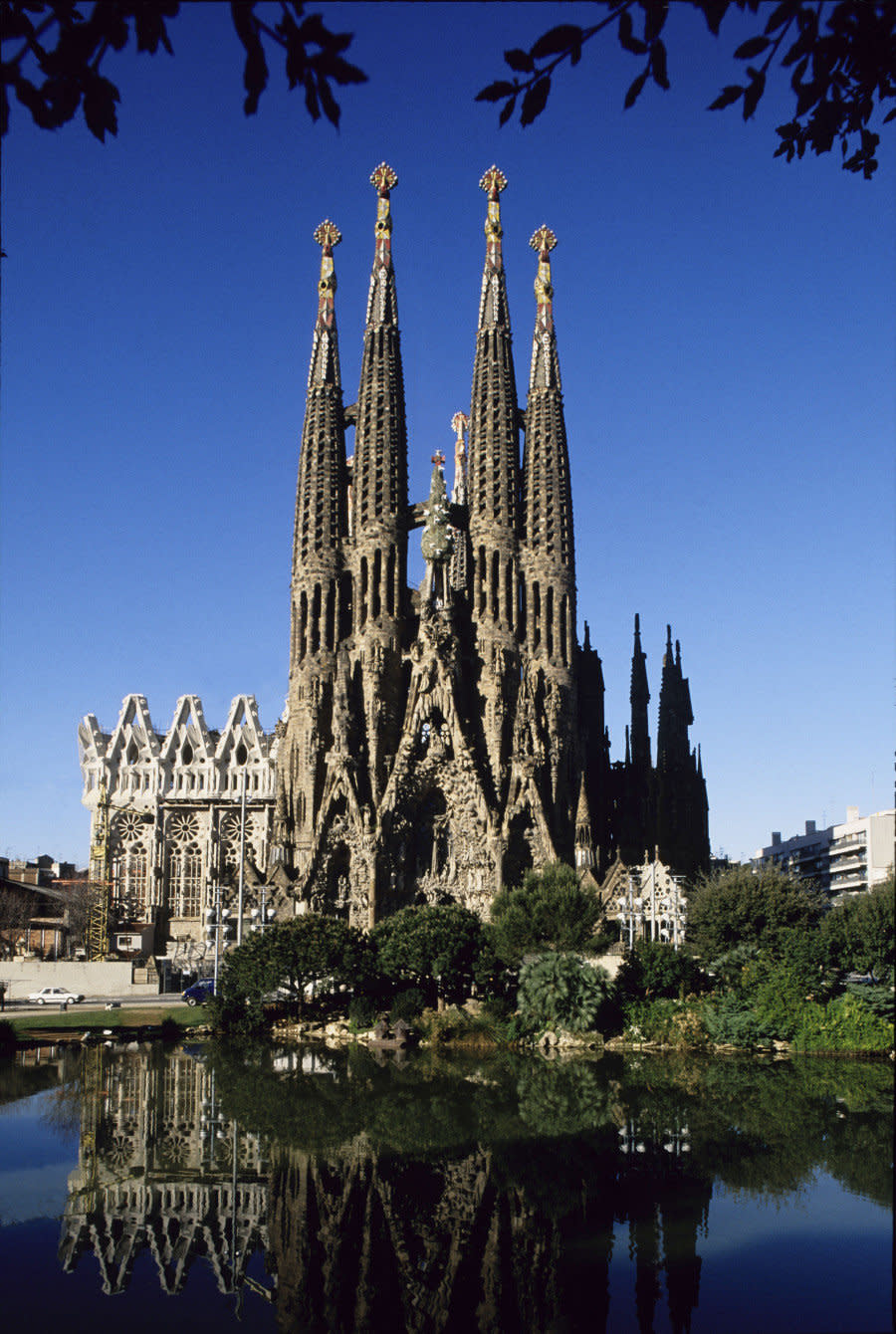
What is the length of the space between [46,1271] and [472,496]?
6168 cm

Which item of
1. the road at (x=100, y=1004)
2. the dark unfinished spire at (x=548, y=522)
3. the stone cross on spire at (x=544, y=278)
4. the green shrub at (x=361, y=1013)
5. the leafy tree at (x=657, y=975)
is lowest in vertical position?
the road at (x=100, y=1004)

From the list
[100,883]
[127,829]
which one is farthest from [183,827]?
[100,883]

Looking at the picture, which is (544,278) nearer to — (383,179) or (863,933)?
(383,179)

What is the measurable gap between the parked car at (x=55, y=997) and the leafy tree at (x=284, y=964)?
42.4 ft

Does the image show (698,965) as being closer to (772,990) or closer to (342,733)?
(772,990)

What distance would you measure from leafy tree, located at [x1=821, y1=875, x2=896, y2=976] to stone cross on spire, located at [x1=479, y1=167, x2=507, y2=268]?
175 ft

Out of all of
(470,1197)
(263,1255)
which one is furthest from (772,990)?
(263,1255)

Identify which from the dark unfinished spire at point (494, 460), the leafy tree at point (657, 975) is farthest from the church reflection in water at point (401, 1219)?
the dark unfinished spire at point (494, 460)

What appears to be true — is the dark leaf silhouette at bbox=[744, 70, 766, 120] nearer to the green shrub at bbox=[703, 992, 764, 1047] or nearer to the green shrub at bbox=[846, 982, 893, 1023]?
the green shrub at bbox=[846, 982, 893, 1023]

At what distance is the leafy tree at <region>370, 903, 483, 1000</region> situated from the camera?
4297 cm

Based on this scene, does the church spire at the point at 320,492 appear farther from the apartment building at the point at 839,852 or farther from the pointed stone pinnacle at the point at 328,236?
the apartment building at the point at 839,852

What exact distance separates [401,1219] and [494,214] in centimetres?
7176

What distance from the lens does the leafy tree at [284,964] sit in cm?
4222

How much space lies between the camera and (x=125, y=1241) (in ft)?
53.8
